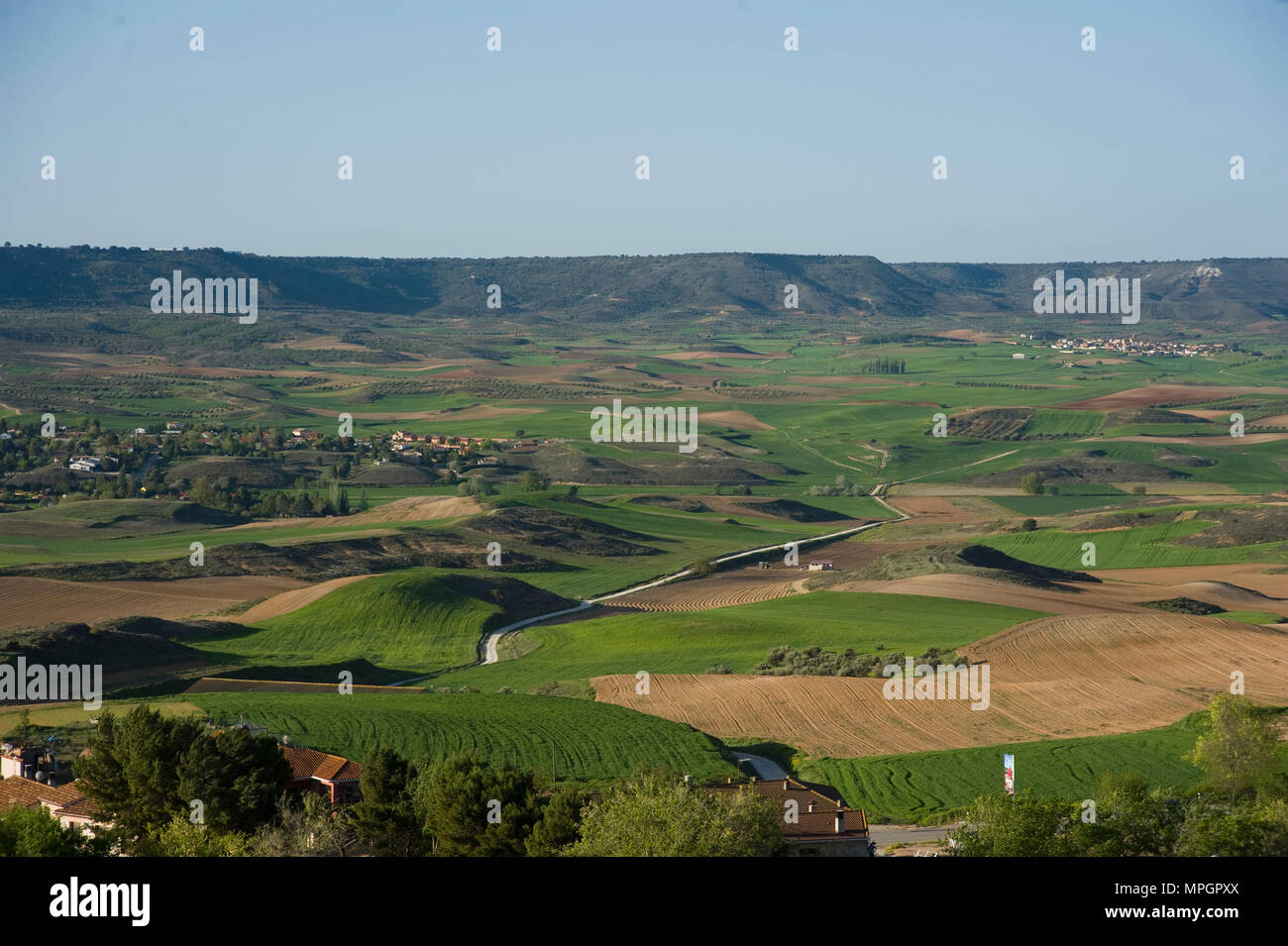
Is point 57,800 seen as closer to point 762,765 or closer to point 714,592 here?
point 762,765

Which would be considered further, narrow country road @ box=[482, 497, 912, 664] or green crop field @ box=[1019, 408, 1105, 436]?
green crop field @ box=[1019, 408, 1105, 436]

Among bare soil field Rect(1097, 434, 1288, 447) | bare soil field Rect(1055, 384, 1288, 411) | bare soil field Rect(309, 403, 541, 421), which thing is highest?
bare soil field Rect(1055, 384, 1288, 411)

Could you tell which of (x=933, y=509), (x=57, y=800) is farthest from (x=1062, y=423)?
(x=57, y=800)

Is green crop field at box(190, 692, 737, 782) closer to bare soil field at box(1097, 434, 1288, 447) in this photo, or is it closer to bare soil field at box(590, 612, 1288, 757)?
bare soil field at box(590, 612, 1288, 757)

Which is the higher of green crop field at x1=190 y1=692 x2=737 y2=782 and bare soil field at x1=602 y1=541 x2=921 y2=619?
green crop field at x1=190 y1=692 x2=737 y2=782

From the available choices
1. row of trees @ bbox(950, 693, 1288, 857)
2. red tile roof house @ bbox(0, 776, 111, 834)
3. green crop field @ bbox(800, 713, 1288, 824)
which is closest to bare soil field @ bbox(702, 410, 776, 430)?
green crop field @ bbox(800, 713, 1288, 824)
